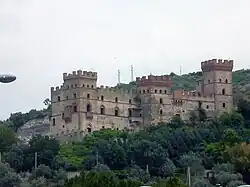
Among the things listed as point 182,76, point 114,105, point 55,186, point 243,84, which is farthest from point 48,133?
point 182,76

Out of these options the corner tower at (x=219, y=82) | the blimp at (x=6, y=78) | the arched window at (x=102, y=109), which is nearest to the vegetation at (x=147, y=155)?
the arched window at (x=102, y=109)

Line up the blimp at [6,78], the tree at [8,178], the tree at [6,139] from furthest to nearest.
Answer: the tree at [6,139]
the tree at [8,178]
the blimp at [6,78]

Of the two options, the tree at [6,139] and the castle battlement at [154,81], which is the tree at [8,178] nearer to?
the tree at [6,139]

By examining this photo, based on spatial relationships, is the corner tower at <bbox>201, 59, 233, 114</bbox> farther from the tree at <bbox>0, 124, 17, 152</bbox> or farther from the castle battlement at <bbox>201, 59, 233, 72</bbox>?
the tree at <bbox>0, 124, 17, 152</bbox>

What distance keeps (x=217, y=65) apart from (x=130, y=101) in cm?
1019

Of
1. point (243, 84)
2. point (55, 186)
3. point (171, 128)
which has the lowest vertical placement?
point (55, 186)

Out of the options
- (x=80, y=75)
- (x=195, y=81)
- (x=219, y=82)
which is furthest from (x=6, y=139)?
(x=195, y=81)

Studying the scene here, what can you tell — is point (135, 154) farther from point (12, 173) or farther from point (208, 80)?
point (208, 80)

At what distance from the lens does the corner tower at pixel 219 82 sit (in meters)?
108

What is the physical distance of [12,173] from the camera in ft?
282

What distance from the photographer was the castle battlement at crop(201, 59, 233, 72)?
109250mm

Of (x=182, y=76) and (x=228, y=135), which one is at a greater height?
(x=182, y=76)

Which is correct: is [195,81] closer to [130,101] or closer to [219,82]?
[219,82]

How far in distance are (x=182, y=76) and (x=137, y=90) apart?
52.5m
